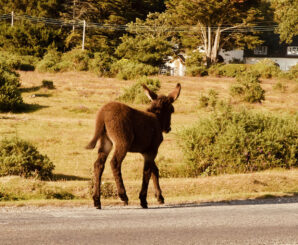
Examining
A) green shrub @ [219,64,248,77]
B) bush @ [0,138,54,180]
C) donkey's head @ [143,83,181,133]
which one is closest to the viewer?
donkey's head @ [143,83,181,133]

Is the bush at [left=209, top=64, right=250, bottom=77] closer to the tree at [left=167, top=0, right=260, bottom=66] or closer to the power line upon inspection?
the tree at [left=167, top=0, right=260, bottom=66]

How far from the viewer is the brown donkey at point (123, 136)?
25.5 ft

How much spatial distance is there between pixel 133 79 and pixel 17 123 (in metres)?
24.5

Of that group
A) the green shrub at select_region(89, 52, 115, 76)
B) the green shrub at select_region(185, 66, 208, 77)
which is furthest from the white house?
the green shrub at select_region(89, 52, 115, 76)

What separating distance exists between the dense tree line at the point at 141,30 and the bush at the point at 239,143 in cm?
4573

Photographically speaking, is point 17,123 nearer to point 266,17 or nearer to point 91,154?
point 91,154

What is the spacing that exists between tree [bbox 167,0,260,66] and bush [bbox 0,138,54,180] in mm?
55006

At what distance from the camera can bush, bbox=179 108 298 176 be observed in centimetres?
1716

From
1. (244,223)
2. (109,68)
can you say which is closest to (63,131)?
(244,223)

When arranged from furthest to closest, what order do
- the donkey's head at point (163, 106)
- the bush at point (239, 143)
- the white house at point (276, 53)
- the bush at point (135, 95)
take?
the white house at point (276, 53)
the bush at point (135, 95)
the bush at point (239, 143)
the donkey's head at point (163, 106)

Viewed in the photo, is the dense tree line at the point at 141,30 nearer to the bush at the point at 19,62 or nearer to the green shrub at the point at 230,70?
the bush at the point at 19,62

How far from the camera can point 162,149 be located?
2312 centimetres

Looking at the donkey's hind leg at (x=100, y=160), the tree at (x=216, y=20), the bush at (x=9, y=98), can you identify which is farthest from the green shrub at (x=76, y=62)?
the donkey's hind leg at (x=100, y=160)

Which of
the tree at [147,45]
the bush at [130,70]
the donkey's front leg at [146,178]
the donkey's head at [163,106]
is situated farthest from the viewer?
the tree at [147,45]
